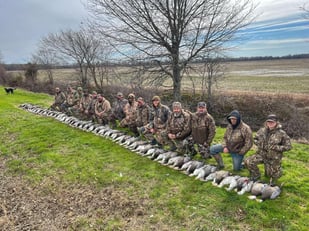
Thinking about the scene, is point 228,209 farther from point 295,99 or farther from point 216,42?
point 295,99

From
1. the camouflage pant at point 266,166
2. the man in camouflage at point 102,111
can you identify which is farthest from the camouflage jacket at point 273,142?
the man in camouflage at point 102,111

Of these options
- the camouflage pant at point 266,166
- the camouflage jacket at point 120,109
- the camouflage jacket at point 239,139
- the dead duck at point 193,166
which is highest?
the camouflage jacket at point 120,109

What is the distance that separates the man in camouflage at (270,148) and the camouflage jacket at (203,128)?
1451 millimetres

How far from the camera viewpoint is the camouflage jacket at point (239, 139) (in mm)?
6891

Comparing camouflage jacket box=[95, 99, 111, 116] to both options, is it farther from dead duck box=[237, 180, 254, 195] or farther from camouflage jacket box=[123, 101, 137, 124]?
dead duck box=[237, 180, 254, 195]

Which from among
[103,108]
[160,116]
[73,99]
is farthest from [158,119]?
[73,99]

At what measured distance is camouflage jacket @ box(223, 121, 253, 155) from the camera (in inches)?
271

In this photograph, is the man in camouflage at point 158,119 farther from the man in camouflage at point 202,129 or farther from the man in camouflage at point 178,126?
the man in camouflage at point 202,129

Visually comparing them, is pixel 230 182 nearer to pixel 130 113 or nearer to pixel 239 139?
pixel 239 139

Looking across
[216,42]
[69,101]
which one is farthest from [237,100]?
[69,101]

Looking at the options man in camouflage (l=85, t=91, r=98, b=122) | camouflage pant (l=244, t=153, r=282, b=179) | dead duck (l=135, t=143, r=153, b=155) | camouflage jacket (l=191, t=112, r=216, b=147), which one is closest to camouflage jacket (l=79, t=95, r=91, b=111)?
man in camouflage (l=85, t=91, r=98, b=122)

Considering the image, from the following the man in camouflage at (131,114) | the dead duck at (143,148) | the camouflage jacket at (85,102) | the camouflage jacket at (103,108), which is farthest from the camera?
the camouflage jacket at (85,102)

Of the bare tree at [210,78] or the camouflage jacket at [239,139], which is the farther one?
the bare tree at [210,78]

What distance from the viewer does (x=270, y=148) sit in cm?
621
